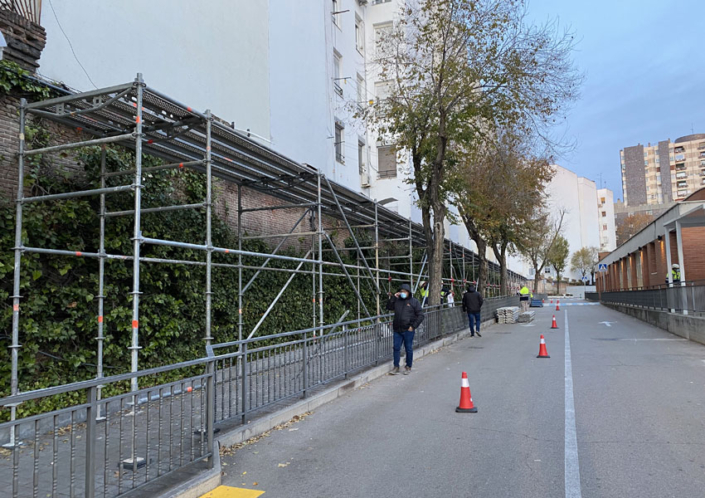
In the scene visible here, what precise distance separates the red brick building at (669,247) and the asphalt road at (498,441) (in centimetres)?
1271

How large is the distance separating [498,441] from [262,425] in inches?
114

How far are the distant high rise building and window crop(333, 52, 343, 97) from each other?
4504 inches

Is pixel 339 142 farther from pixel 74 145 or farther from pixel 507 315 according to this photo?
pixel 74 145

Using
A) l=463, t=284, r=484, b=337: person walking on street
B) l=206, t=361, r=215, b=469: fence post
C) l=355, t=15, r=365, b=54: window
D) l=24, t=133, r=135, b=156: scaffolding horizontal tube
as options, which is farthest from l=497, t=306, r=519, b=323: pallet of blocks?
l=206, t=361, r=215, b=469: fence post

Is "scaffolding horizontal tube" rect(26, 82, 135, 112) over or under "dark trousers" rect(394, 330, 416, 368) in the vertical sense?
over

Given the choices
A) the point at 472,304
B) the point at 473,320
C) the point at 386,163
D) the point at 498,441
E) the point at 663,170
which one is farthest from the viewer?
the point at 663,170

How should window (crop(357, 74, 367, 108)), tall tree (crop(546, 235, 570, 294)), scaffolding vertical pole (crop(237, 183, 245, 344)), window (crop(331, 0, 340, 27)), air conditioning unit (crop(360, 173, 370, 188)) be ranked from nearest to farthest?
scaffolding vertical pole (crop(237, 183, 245, 344))
window (crop(331, 0, 340, 27))
window (crop(357, 74, 367, 108))
air conditioning unit (crop(360, 173, 370, 188))
tall tree (crop(546, 235, 570, 294))

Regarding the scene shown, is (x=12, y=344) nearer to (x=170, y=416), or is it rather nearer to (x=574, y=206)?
(x=170, y=416)

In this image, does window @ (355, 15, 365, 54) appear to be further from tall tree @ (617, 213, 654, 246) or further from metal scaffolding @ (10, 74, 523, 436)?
tall tree @ (617, 213, 654, 246)

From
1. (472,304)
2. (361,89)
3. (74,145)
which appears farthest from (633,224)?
(74,145)

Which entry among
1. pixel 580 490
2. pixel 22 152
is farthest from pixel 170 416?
pixel 22 152

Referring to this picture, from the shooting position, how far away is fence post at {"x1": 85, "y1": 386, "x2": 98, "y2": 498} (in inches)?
149

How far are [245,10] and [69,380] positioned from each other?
1190 cm

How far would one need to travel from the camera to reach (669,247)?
2331 centimetres
